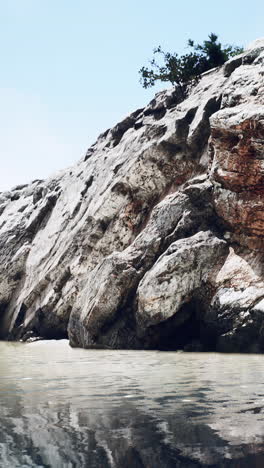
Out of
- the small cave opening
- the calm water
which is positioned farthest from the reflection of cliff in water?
the small cave opening

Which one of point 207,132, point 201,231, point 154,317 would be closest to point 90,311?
point 154,317

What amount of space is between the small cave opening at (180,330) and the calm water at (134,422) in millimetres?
8525

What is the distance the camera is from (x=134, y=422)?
457 cm

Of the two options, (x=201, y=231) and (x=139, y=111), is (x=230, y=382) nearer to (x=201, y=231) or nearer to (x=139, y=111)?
(x=201, y=231)

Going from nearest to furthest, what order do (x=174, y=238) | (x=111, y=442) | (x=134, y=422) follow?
(x=111, y=442) < (x=134, y=422) < (x=174, y=238)

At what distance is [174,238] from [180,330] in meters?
3.26

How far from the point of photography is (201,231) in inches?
699

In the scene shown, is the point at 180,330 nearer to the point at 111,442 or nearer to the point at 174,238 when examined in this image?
the point at 174,238

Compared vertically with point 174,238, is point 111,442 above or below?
below

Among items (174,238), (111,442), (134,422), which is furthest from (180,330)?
(111,442)

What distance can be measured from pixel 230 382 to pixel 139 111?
77.5 ft

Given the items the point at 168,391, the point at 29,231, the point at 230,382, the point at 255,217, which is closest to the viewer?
the point at 168,391

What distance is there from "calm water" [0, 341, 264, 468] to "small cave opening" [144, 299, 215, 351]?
8.53m

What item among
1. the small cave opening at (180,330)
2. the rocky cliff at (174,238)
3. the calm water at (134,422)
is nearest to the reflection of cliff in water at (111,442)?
the calm water at (134,422)
